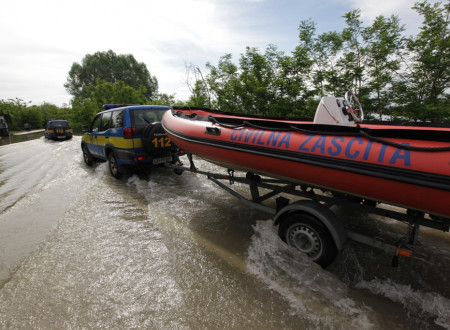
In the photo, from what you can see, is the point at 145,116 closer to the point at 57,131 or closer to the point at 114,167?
the point at 114,167

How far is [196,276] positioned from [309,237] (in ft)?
3.99

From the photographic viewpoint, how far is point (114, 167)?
214 inches

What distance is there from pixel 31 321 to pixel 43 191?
3.96 meters

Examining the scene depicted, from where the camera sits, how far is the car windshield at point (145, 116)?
479cm

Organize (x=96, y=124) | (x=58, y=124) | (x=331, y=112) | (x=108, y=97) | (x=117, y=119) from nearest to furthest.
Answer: (x=331, y=112)
(x=117, y=119)
(x=96, y=124)
(x=58, y=124)
(x=108, y=97)

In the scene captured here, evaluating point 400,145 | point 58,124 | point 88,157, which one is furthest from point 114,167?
point 58,124

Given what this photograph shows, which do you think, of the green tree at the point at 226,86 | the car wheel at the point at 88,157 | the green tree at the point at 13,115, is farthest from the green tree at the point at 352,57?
the green tree at the point at 13,115

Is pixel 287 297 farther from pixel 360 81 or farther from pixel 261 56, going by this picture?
pixel 261 56

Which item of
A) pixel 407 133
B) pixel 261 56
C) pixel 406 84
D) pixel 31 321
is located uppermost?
pixel 261 56

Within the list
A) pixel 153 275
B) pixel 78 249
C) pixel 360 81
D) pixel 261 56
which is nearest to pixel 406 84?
pixel 360 81

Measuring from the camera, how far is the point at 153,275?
232 centimetres

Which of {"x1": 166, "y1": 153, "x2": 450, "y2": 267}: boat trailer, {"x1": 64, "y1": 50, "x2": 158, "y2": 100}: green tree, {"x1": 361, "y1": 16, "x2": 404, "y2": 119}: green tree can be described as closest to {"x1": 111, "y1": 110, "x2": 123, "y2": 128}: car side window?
{"x1": 166, "y1": 153, "x2": 450, "y2": 267}: boat trailer

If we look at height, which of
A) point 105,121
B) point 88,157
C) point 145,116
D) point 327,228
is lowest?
point 88,157

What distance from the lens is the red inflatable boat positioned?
168cm
